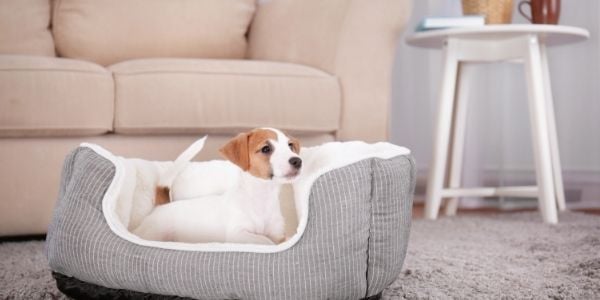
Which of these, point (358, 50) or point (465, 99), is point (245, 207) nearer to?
point (358, 50)

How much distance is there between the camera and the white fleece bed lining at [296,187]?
1135 mm

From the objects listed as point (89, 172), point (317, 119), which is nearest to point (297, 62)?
point (317, 119)

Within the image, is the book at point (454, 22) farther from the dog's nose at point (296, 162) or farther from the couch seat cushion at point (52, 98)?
the dog's nose at point (296, 162)

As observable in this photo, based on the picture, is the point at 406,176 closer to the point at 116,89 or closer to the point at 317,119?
the point at 317,119

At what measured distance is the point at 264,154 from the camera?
1379 mm

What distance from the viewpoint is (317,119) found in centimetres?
210

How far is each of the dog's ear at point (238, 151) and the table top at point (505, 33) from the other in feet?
3.73

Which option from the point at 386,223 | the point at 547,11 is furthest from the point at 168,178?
the point at 547,11

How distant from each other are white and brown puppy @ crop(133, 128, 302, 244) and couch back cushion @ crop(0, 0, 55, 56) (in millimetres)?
1244

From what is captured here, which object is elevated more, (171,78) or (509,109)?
(171,78)

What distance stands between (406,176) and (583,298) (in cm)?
37

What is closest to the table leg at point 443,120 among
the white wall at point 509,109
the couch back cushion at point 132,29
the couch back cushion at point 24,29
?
the white wall at point 509,109

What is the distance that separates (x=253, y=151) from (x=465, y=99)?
4.60 feet

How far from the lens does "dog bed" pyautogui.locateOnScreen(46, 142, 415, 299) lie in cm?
111
